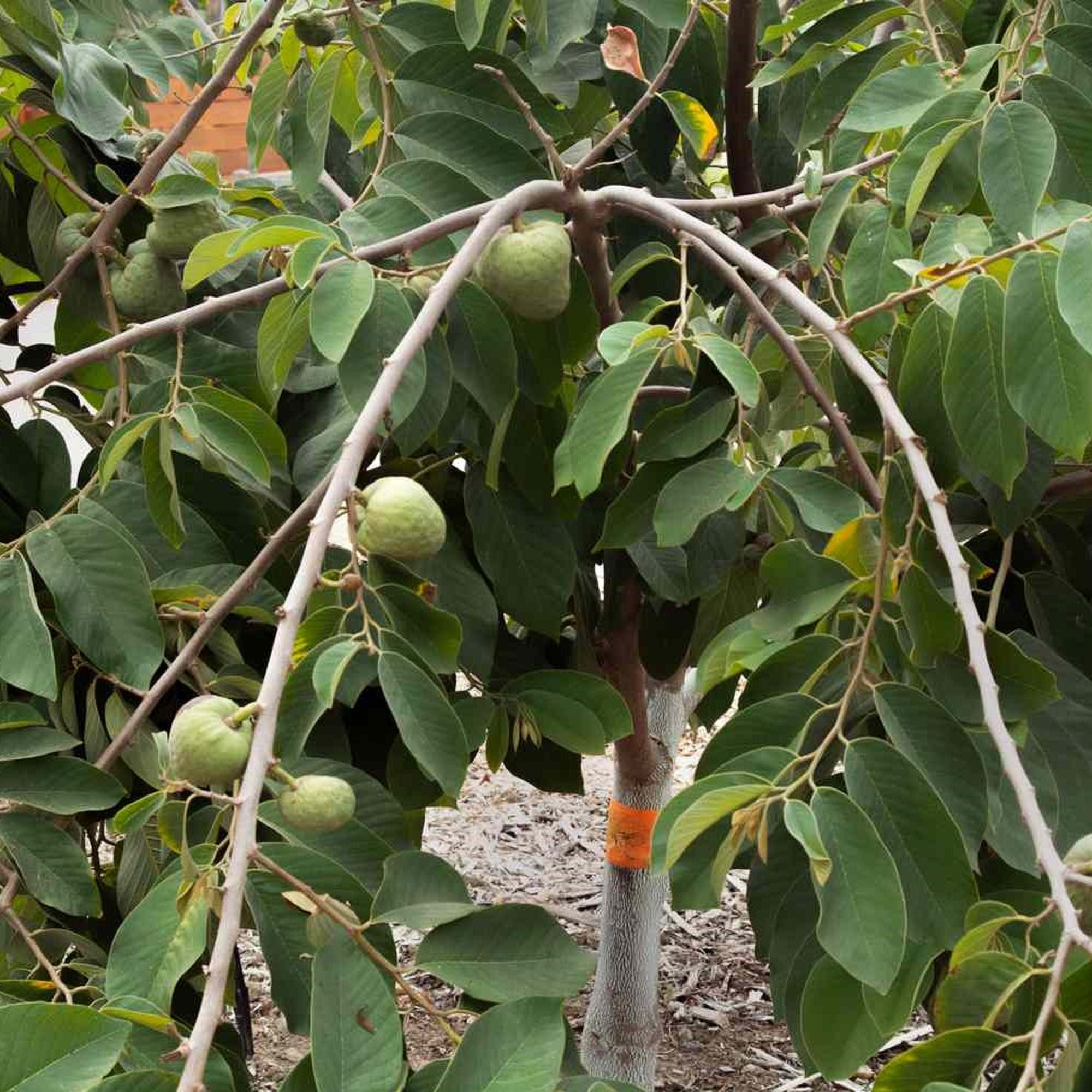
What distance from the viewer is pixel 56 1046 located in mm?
598

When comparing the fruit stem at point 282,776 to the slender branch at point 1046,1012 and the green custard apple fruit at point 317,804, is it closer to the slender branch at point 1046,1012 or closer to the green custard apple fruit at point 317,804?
the green custard apple fruit at point 317,804

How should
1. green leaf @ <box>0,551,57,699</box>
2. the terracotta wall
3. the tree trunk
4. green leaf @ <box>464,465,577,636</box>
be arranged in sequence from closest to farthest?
green leaf @ <box>0,551,57,699</box>
green leaf @ <box>464,465,577,636</box>
the tree trunk
the terracotta wall

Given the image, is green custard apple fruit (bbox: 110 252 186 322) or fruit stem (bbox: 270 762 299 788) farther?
green custard apple fruit (bbox: 110 252 186 322)

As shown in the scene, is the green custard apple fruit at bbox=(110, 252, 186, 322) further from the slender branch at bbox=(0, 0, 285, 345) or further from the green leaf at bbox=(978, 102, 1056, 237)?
the green leaf at bbox=(978, 102, 1056, 237)

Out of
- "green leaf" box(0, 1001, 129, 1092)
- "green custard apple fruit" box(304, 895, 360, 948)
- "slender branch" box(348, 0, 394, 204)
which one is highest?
"slender branch" box(348, 0, 394, 204)

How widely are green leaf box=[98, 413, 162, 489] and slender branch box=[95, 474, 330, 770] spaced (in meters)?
0.12

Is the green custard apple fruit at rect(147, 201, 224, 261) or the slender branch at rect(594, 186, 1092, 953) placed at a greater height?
the green custard apple fruit at rect(147, 201, 224, 261)

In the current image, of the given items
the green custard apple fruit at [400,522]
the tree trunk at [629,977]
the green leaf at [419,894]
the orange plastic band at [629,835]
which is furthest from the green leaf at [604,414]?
the tree trunk at [629,977]

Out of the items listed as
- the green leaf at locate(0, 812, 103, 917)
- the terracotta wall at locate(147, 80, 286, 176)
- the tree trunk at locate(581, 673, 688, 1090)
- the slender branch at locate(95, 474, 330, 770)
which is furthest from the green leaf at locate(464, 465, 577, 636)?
the terracotta wall at locate(147, 80, 286, 176)

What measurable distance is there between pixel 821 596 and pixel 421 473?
53 cm

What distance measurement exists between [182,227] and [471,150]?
281 mm

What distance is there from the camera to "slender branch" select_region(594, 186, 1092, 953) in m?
0.64

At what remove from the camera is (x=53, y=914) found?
3.80 feet

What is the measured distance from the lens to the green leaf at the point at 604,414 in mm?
917
